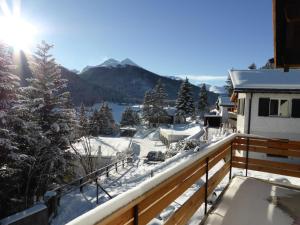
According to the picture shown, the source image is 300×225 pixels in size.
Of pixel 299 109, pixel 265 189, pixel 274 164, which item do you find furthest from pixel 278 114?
pixel 265 189

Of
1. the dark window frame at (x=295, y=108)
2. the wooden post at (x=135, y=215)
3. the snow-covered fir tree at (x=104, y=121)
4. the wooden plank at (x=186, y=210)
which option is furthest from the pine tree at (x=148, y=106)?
the wooden post at (x=135, y=215)

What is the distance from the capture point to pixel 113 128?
5453cm

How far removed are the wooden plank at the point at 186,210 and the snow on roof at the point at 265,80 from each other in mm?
10953

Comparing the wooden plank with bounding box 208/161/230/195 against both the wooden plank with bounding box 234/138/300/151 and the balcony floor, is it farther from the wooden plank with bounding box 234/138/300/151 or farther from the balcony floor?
the wooden plank with bounding box 234/138/300/151

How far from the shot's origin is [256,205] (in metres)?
3.93

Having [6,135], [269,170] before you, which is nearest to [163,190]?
[269,170]

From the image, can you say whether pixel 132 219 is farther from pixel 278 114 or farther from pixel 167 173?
pixel 278 114

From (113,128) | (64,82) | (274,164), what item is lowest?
(113,128)

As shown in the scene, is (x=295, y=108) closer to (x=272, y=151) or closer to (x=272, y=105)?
(x=272, y=105)

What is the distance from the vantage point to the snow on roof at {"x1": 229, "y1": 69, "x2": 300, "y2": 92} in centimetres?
1300

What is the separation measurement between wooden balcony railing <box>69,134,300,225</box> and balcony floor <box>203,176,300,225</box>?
0.97 feet

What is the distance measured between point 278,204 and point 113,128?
168 feet

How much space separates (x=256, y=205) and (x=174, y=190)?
1989 millimetres

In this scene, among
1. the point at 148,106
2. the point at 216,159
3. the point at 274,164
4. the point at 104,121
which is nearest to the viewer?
the point at 216,159
